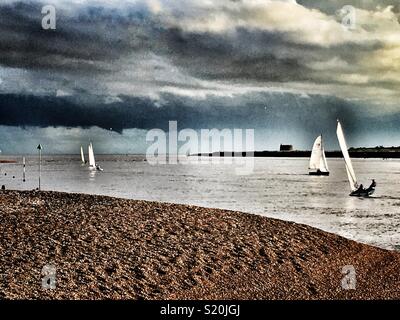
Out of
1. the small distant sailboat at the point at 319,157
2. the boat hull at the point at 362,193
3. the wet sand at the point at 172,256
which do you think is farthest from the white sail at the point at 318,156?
the wet sand at the point at 172,256

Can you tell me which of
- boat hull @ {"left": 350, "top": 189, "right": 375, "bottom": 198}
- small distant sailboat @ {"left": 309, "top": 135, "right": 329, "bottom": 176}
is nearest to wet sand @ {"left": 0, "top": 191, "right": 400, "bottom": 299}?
boat hull @ {"left": 350, "top": 189, "right": 375, "bottom": 198}

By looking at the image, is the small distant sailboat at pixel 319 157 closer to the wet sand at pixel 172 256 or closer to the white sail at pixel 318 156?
the white sail at pixel 318 156

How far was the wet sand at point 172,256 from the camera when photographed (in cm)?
1216

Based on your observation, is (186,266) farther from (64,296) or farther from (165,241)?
(64,296)

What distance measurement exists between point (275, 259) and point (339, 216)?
2272 centimetres

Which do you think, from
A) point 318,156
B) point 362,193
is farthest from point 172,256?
point 318,156

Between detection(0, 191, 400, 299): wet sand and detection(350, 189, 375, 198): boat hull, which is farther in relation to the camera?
detection(350, 189, 375, 198): boat hull

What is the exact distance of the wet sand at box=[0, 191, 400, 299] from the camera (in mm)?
12164

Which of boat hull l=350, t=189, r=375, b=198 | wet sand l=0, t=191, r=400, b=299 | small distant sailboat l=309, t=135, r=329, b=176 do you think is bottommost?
boat hull l=350, t=189, r=375, b=198

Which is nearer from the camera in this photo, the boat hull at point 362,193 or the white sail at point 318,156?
the boat hull at point 362,193

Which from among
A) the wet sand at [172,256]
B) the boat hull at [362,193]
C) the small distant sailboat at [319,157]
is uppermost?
the small distant sailboat at [319,157]

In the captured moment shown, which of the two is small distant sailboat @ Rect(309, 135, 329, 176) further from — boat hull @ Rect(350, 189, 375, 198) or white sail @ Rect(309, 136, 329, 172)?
boat hull @ Rect(350, 189, 375, 198)

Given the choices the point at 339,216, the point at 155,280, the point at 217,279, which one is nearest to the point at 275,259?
the point at 217,279

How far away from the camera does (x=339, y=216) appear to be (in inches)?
1436
